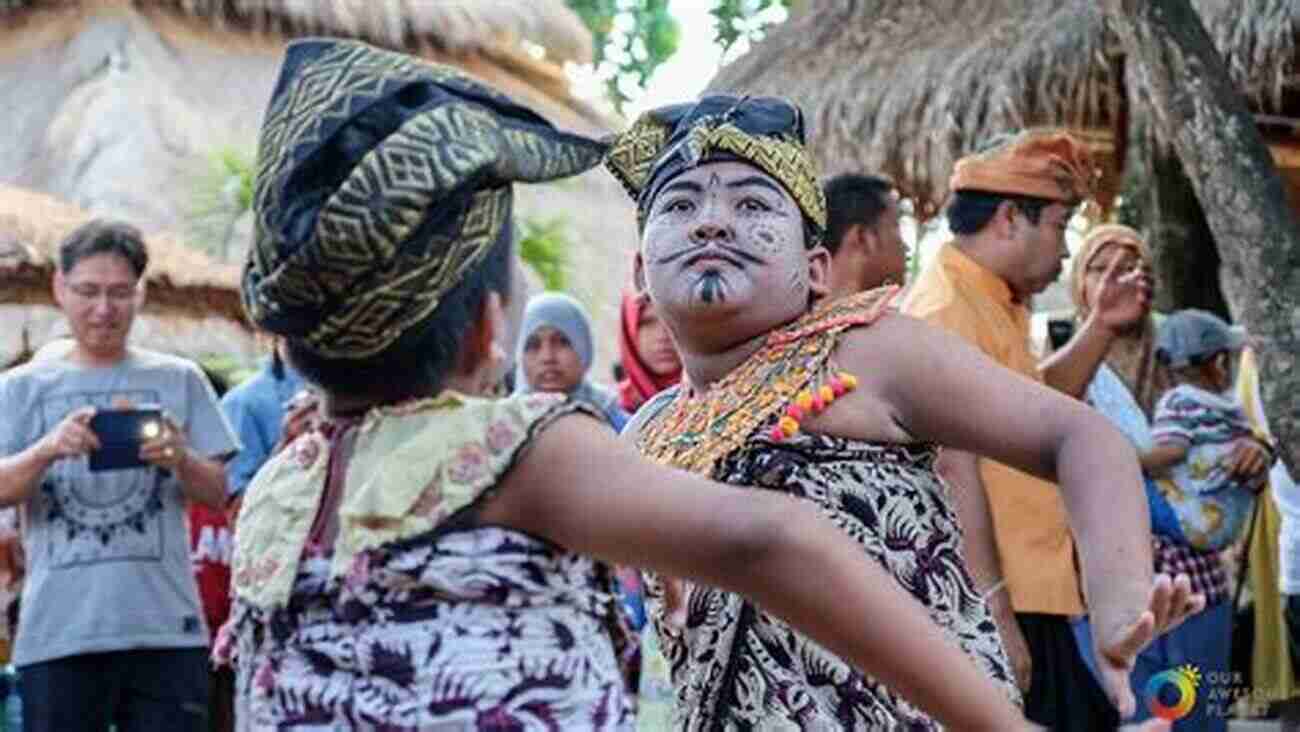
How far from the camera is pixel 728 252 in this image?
13.2 feet

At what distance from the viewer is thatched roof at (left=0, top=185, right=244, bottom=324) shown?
12.3 m

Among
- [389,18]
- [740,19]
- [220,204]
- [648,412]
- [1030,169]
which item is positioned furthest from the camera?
[389,18]

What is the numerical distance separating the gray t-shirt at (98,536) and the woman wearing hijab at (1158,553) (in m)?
2.43

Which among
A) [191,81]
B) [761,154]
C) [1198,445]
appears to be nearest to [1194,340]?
[1198,445]

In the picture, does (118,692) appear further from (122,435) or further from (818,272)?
(818,272)

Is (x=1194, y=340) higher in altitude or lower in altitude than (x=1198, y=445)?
higher

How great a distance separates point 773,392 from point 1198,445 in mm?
4931

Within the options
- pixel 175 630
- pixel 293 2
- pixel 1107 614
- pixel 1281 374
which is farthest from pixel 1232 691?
pixel 293 2

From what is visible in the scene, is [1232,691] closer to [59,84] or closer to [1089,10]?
[1089,10]

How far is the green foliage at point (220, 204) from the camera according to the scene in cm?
1889

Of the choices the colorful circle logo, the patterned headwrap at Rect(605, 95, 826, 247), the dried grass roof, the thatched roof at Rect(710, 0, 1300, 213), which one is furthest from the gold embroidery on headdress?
the dried grass roof

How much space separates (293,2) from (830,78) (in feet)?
34.4

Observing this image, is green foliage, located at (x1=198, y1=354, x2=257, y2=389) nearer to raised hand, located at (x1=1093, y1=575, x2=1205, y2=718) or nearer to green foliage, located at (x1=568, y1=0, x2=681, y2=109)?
raised hand, located at (x1=1093, y1=575, x2=1205, y2=718)

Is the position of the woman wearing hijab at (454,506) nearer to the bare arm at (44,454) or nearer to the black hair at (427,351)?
the black hair at (427,351)
